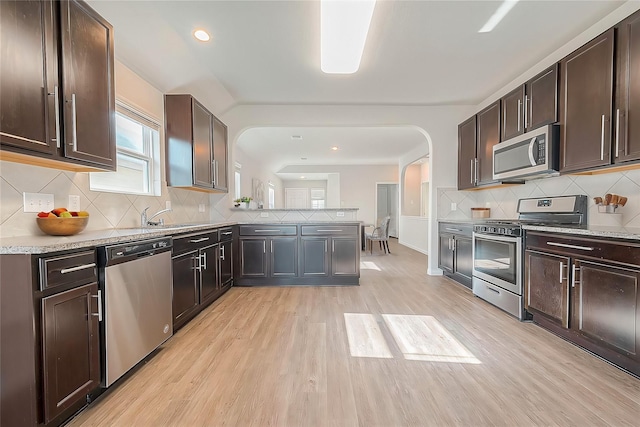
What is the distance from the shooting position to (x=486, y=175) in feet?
11.9

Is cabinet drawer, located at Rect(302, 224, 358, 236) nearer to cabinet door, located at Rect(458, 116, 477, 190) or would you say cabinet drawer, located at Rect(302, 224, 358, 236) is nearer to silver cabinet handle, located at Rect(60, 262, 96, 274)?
cabinet door, located at Rect(458, 116, 477, 190)

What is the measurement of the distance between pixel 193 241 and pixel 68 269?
4.19ft

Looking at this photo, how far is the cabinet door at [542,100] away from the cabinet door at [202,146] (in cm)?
368

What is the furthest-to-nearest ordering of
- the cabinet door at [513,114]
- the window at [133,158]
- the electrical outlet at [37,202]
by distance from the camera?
the cabinet door at [513,114] < the window at [133,158] < the electrical outlet at [37,202]

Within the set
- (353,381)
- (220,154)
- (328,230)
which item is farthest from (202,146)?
(353,381)

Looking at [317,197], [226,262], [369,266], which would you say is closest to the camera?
[226,262]

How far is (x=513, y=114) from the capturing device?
10.3 ft

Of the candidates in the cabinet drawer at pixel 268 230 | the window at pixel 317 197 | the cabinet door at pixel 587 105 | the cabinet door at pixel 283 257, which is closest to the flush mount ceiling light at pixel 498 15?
the cabinet door at pixel 587 105

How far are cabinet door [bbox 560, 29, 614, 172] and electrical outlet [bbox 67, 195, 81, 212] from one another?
157 inches

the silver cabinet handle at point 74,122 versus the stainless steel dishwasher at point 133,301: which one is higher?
the silver cabinet handle at point 74,122

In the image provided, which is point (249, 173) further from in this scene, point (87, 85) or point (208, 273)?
point (87, 85)

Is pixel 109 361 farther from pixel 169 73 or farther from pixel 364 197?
pixel 364 197

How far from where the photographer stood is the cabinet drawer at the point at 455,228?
11.5 ft

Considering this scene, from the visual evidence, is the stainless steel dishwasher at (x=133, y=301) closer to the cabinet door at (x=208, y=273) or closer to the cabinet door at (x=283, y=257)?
the cabinet door at (x=208, y=273)
